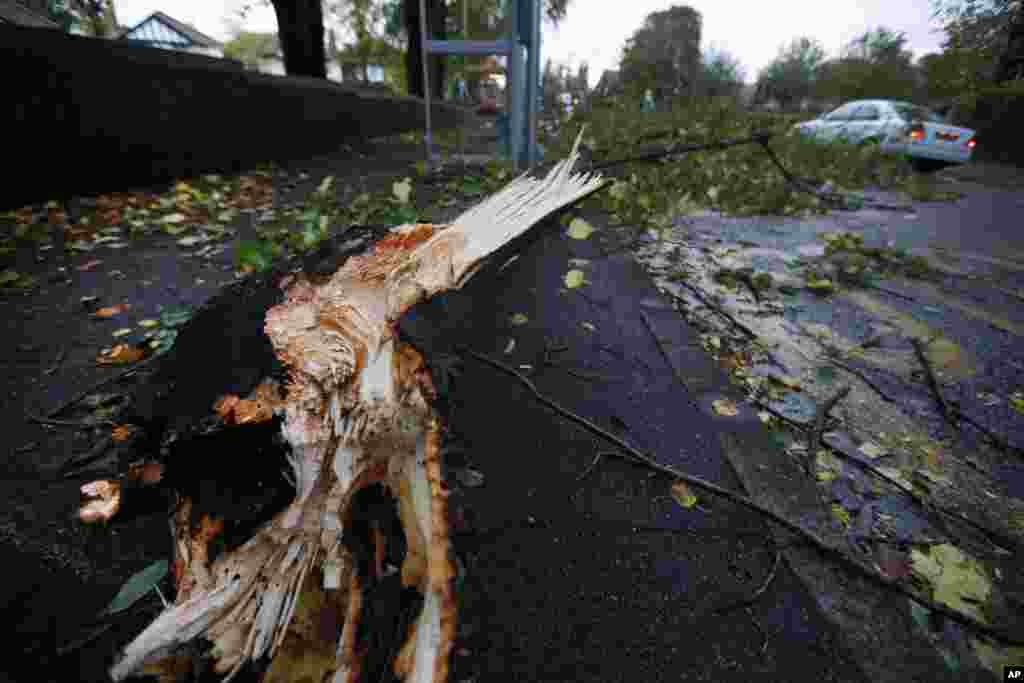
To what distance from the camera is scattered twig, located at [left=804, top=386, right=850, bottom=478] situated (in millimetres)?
1519

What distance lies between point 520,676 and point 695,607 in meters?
0.43

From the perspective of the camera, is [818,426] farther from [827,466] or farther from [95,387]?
[95,387]

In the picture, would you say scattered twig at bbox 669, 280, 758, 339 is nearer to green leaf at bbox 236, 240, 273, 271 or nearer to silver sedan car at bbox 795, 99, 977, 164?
green leaf at bbox 236, 240, 273, 271

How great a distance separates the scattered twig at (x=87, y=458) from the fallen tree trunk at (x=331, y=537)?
0.68 metres

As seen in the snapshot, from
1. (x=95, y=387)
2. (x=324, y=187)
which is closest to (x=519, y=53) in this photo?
(x=324, y=187)

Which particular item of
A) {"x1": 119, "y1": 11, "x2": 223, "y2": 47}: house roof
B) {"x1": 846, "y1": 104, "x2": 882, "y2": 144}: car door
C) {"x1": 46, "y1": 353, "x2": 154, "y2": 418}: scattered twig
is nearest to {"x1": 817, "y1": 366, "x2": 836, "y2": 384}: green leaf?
{"x1": 46, "y1": 353, "x2": 154, "y2": 418}: scattered twig

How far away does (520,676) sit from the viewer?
0.90 m

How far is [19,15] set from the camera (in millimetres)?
2248

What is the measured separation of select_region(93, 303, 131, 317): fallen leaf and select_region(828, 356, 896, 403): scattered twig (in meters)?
3.42

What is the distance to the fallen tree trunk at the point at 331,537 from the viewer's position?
2.45 feet

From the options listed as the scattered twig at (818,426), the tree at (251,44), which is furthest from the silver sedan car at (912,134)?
the tree at (251,44)

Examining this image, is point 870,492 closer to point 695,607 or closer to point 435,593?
point 695,607

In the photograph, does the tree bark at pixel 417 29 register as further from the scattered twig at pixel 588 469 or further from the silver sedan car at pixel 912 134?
the scattered twig at pixel 588 469

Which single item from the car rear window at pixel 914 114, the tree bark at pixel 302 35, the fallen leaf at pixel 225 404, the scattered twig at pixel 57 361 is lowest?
the scattered twig at pixel 57 361
